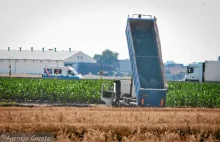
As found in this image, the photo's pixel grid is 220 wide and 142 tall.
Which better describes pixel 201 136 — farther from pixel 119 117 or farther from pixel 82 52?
pixel 82 52

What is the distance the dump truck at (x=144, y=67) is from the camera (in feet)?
71.4

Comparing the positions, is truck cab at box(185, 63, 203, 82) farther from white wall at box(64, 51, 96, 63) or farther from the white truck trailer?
white wall at box(64, 51, 96, 63)

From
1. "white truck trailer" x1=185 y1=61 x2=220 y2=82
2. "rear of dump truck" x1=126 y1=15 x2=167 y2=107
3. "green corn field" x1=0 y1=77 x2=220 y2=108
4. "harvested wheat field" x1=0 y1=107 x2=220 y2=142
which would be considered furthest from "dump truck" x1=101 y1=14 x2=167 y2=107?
"white truck trailer" x1=185 y1=61 x2=220 y2=82

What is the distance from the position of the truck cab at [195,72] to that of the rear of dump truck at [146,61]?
132 ft

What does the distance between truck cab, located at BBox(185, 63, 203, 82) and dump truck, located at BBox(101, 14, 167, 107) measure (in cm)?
4021

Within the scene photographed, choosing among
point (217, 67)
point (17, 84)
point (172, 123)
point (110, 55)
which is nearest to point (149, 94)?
point (172, 123)

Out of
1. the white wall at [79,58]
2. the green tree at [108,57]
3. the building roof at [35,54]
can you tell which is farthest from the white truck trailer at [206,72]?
the green tree at [108,57]

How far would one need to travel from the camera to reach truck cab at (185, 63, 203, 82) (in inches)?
2447

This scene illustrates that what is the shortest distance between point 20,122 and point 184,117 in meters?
6.38

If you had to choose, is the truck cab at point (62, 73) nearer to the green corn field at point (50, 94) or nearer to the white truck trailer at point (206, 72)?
the white truck trailer at point (206, 72)

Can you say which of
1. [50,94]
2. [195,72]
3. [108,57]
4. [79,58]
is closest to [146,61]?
[50,94]

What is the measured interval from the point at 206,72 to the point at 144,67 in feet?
137

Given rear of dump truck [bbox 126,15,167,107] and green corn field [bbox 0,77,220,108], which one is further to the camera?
green corn field [bbox 0,77,220,108]

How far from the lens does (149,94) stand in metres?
21.6
